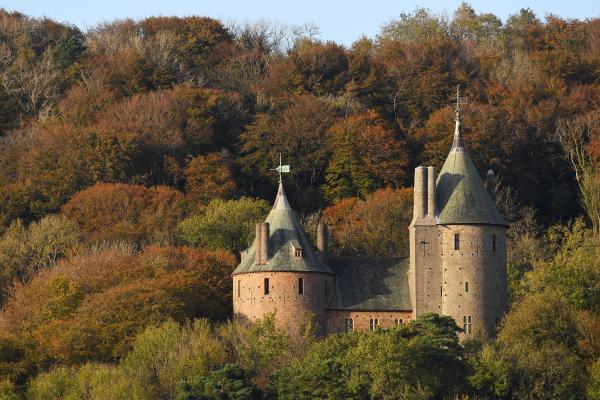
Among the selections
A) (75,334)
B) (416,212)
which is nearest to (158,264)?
(75,334)

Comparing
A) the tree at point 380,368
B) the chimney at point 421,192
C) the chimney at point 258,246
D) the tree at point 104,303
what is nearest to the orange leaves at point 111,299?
the tree at point 104,303

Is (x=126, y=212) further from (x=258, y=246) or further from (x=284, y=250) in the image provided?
(x=284, y=250)

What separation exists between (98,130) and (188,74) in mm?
17317

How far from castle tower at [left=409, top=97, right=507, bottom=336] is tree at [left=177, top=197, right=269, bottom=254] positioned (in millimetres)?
15100

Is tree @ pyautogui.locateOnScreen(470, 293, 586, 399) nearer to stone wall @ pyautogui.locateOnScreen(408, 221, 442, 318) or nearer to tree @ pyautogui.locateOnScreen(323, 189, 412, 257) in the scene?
stone wall @ pyautogui.locateOnScreen(408, 221, 442, 318)

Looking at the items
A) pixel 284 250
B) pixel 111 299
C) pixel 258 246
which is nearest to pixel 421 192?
pixel 284 250

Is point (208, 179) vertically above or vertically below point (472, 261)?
above

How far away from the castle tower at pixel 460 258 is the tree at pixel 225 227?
15.1 metres

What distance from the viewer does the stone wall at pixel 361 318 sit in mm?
76750

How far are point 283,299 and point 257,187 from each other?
29513 mm

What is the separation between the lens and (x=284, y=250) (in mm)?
76750

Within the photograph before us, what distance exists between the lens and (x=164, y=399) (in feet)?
235

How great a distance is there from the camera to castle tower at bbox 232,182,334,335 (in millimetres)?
75625

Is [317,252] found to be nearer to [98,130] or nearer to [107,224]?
[107,224]
